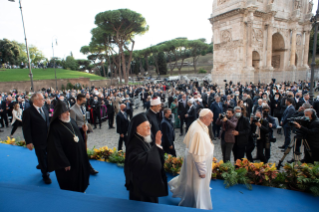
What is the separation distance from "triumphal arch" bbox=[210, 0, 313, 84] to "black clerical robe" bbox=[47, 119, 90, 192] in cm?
2094

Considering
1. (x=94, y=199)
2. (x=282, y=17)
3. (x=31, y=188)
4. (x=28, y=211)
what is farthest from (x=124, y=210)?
(x=282, y=17)

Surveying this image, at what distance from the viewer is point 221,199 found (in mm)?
3209

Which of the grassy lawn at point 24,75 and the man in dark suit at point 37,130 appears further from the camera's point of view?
the grassy lawn at point 24,75

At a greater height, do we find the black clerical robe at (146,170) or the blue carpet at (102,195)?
the black clerical robe at (146,170)

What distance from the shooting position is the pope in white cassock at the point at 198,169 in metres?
2.79

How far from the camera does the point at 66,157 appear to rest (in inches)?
118

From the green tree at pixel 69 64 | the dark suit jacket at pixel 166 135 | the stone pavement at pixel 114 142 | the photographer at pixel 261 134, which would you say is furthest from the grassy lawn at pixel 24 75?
the photographer at pixel 261 134

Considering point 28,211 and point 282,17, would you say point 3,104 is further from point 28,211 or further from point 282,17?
point 282,17

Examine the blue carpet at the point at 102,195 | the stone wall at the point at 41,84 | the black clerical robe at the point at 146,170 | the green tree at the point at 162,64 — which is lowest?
the blue carpet at the point at 102,195

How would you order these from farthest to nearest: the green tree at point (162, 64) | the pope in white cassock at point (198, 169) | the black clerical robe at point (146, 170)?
the green tree at point (162, 64) → the pope in white cassock at point (198, 169) → the black clerical robe at point (146, 170)

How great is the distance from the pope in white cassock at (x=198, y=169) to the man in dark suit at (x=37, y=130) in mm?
2705

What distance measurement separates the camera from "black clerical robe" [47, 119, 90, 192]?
9.48 ft

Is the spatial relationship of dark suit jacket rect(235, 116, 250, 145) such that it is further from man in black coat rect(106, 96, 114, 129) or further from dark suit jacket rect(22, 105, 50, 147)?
man in black coat rect(106, 96, 114, 129)

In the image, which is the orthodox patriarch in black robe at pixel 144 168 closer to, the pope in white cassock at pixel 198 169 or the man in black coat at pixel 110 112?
the pope in white cassock at pixel 198 169
